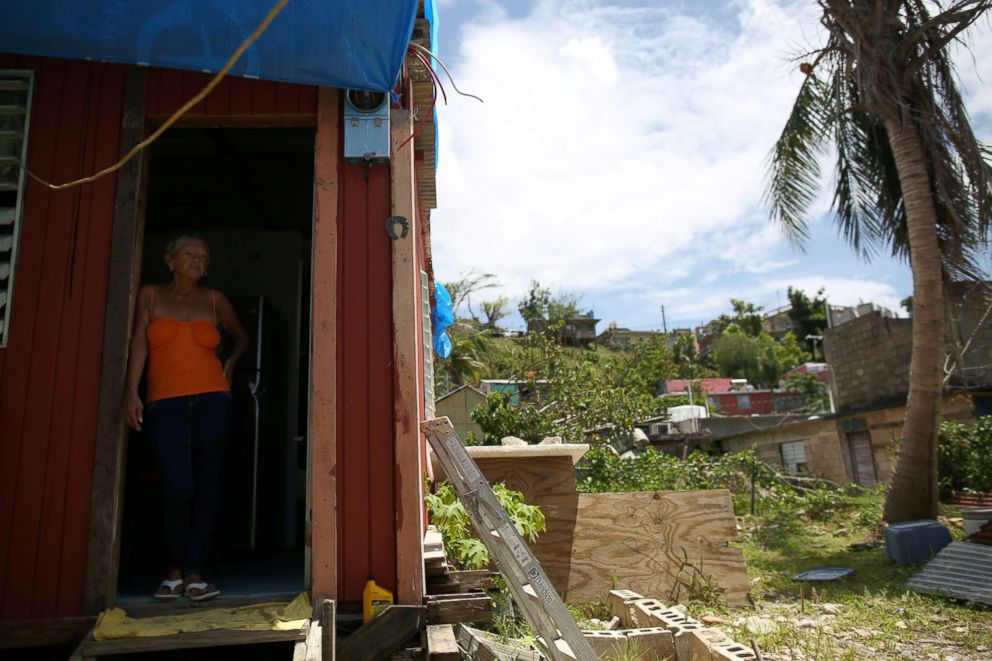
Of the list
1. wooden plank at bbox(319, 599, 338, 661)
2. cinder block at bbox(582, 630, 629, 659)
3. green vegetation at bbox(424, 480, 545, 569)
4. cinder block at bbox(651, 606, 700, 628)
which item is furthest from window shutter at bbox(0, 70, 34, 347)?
cinder block at bbox(651, 606, 700, 628)

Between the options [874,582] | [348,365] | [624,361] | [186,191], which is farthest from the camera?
[624,361]

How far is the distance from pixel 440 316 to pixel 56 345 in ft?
14.2

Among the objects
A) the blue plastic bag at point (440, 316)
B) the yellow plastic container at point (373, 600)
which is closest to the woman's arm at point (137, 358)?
the yellow plastic container at point (373, 600)

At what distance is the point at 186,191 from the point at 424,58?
2865 mm

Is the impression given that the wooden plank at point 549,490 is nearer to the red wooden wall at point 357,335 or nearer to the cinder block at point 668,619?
the cinder block at point 668,619

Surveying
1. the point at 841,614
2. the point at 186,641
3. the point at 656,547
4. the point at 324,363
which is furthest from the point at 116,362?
the point at 841,614

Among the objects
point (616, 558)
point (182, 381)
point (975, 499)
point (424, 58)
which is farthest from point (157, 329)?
point (975, 499)

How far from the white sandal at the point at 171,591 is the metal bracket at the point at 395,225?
2.15 meters

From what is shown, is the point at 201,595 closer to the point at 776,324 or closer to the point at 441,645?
the point at 441,645

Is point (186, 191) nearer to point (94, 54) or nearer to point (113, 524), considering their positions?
point (94, 54)

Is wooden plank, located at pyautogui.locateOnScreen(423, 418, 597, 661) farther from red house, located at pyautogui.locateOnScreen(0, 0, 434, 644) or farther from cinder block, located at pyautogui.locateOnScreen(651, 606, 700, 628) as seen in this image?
cinder block, located at pyautogui.locateOnScreen(651, 606, 700, 628)

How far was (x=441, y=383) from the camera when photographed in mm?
21234

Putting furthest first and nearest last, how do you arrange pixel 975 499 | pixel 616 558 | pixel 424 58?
pixel 975 499 → pixel 616 558 → pixel 424 58

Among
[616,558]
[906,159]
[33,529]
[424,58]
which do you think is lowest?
[616,558]
